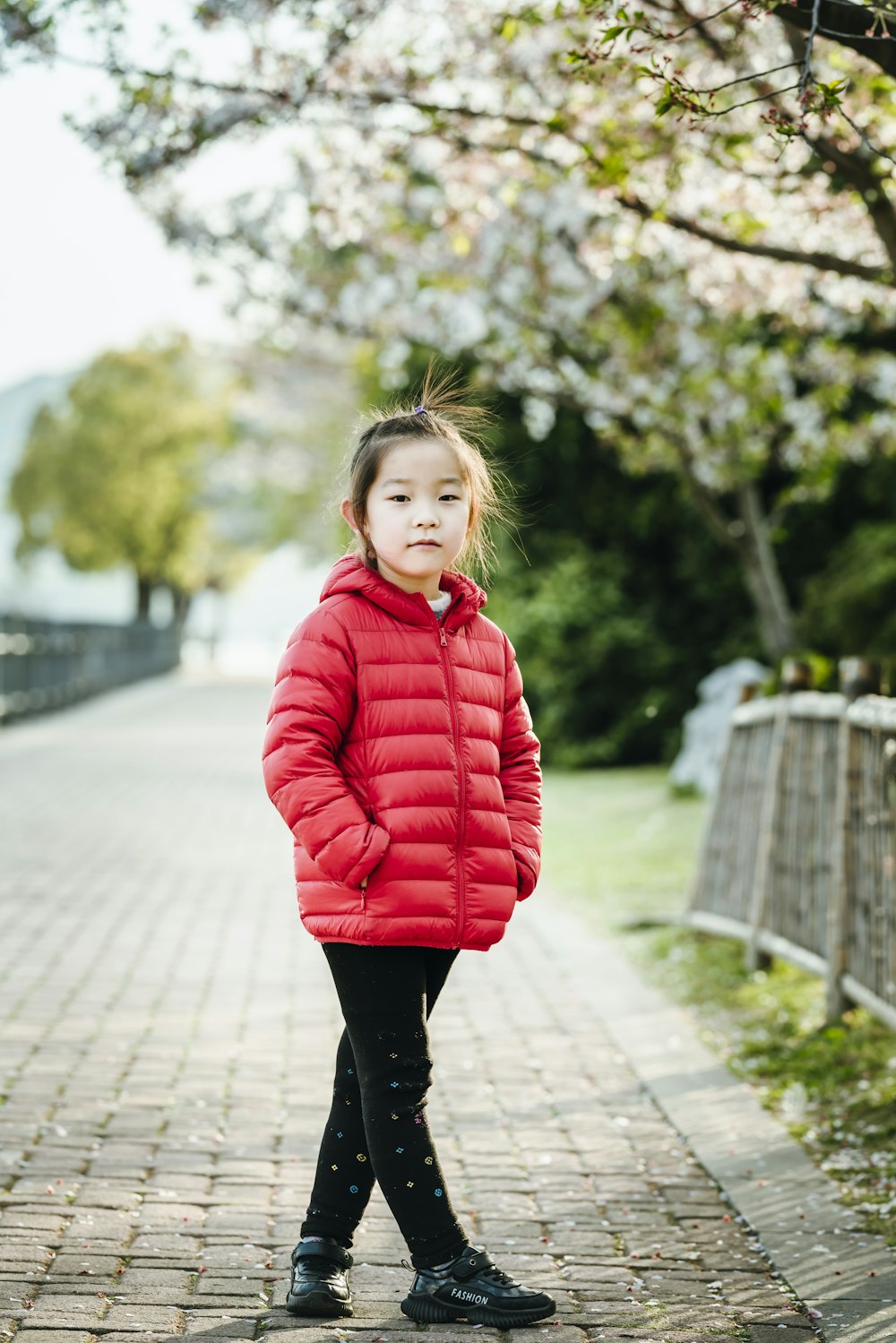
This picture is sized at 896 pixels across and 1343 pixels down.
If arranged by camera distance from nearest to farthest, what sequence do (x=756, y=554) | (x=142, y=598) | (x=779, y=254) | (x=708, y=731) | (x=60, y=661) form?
(x=779, y=254)
(x=708, y=731)
(x=756, y=554)
(x=60, y=661)
(x=142, y=598)

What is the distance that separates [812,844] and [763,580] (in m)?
10.2

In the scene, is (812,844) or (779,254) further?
(812,844)

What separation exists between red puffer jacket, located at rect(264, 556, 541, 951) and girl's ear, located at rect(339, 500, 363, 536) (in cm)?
11

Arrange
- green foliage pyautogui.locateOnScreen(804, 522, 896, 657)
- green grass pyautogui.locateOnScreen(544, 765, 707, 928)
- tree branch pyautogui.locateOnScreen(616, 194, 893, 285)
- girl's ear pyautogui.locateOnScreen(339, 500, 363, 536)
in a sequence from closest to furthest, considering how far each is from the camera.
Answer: girl's ear pyautogui.locateOnScreen(339, 500, 363, 536) < tree branch pyautogui.locateOnScreen(616, 194, 893, 285) < green grass pyautogui.locateOnScreen(544, 765, 707, 928) < green foliage pyautogui.locateOnScreen(804, 522, 896, 657)

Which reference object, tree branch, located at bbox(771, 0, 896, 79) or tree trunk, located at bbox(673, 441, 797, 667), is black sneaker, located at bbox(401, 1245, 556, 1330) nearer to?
tree branch, located at bbox(771, 0, 896, 79)

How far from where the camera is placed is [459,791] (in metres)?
3.29

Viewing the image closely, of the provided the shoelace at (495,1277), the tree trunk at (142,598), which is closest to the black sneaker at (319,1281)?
the shoelace at (495,1277)

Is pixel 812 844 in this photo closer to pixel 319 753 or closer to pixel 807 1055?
pixel 807 1055

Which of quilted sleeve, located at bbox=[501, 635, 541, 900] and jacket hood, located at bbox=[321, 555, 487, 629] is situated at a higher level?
jacket hood, located at bbox=[321, 555, 487, 629]

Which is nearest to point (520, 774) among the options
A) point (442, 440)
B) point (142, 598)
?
point (442, 440)

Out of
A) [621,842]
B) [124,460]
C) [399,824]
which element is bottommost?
[621,842]

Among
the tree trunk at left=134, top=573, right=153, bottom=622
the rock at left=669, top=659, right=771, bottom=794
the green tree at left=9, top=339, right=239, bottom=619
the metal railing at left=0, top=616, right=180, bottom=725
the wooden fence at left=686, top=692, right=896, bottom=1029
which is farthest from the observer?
the tree trunk at left=134, top=573, right=153, bottom=622

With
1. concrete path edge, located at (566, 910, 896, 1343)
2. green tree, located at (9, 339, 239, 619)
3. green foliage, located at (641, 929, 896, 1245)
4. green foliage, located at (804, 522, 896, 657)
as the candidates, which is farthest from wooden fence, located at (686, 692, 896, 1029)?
green tree, located at (9, 339, 239, 619)

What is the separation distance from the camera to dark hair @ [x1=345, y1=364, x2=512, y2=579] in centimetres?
342
